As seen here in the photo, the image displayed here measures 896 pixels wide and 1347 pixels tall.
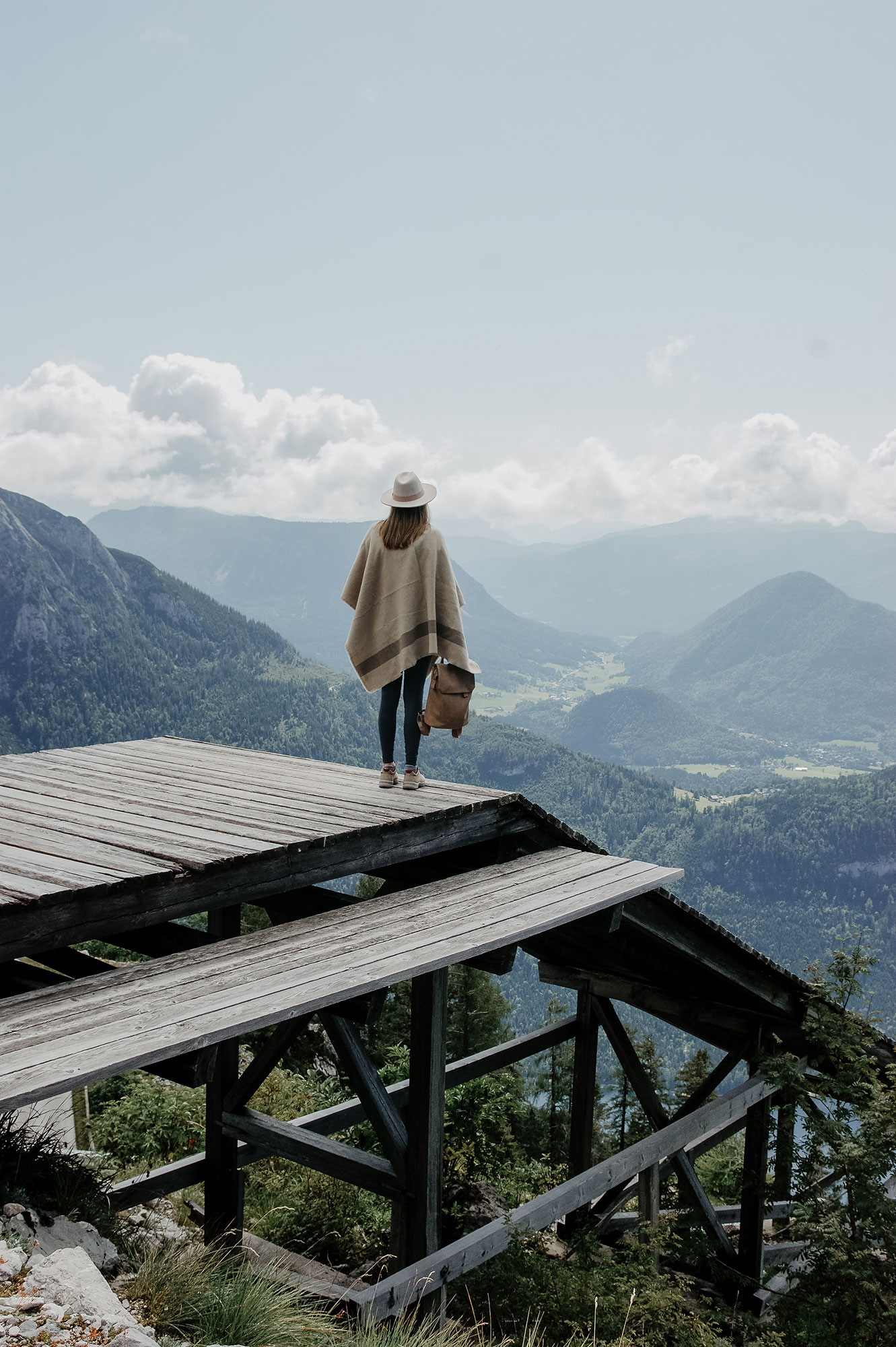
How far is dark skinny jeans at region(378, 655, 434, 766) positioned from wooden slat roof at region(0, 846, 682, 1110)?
0.94m

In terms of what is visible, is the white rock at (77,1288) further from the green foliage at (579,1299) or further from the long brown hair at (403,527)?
the long brown hair at (403,527)

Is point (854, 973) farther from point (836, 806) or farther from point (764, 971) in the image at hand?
point (836, 806)

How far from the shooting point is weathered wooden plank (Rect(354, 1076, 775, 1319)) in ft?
13.3

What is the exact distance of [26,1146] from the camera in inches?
162

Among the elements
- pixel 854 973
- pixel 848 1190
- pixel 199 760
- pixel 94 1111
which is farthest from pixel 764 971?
pixel 94 1111

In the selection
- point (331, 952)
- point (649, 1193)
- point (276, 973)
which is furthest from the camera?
point (649, 1193)

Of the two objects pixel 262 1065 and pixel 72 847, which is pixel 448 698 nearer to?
pixel 72 847

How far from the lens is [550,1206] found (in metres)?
5.22

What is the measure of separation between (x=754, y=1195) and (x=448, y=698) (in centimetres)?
462

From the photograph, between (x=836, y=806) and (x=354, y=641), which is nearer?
(x=354, y=641)

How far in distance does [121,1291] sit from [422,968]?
1.47m

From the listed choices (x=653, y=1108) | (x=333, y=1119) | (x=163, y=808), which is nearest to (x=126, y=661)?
(x=333, y=1119)

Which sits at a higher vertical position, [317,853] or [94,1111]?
[317,853]

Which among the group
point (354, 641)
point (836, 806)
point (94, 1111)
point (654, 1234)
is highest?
point (354, 641)
